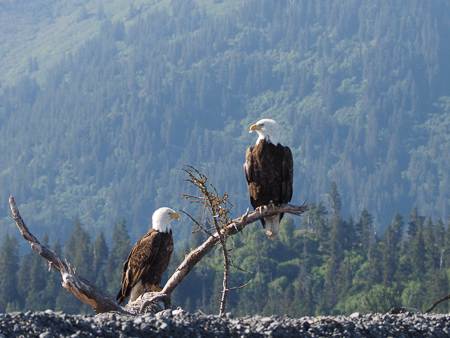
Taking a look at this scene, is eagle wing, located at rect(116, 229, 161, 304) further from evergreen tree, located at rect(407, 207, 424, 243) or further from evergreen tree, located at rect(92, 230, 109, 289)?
evergreen tree, located at rect(407, 207, 424, 243)

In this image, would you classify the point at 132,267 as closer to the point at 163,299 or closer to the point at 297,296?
the point at 163,299

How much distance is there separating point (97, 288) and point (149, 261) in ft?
10.5

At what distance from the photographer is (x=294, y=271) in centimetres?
11825

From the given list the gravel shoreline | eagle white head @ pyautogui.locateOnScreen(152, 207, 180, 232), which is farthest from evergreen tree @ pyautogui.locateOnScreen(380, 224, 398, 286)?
the gravel shoreline

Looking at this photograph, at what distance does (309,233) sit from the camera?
127 m

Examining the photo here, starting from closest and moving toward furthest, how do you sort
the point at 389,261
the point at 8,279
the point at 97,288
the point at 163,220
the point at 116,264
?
the point at 97,288, the point at 163,220, the point at 8,279, the point at 116,264, the point at 389,261

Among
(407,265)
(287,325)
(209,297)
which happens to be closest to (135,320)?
(287,325)

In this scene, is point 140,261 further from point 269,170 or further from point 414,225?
point 414,225

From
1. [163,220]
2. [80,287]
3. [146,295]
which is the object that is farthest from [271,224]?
[80,287]

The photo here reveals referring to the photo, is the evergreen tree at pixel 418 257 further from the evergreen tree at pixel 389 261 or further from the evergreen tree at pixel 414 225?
the evergreen tree at pixel 414 225

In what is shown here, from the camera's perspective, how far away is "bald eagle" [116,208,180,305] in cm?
1114

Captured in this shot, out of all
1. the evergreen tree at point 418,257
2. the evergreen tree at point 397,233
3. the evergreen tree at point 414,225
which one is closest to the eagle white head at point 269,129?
the evergreen tree at point 418,257

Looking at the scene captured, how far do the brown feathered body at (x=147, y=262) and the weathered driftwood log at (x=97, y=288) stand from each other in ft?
7.65

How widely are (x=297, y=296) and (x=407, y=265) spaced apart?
22.8 meters
